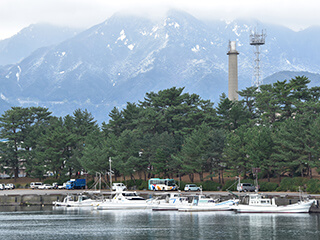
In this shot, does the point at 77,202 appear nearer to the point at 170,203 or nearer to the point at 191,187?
the point at 191,187

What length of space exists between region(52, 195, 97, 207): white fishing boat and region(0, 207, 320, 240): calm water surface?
1715 cm

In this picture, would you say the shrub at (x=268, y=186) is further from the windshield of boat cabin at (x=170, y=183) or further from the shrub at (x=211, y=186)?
the windshield of boat cabin at (x=170, y=183)

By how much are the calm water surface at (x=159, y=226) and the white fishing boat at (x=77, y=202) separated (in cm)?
1715

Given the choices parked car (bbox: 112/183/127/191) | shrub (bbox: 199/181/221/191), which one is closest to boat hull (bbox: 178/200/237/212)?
shrub (bbox: 199/181/221/191)

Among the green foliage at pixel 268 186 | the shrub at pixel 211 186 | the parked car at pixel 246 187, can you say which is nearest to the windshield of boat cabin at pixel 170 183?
the shrub at pixel 211 186

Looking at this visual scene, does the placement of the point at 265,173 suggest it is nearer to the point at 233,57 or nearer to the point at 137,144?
the point at 137,144

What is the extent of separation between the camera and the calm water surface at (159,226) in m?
62.3

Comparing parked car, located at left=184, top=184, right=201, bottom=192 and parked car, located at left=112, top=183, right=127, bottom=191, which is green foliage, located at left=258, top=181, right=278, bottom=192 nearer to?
parked car, located at left=184, top=184, right=201, bottom=192

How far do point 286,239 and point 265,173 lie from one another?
57.0m

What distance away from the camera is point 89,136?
5822 inches

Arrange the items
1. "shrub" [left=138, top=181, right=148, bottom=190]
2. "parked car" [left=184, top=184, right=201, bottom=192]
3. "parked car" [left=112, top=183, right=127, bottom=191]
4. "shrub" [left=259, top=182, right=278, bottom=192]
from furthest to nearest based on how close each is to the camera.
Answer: "shrub" [left=138, top=181, right=148, bottom=190], "parked car" [left=112, top=183, right=127, bottom=191], "parked car" [left=184, top=184, right=201, bottom=192], "shrub" [left=259, top=182, right=278, bottom=192]

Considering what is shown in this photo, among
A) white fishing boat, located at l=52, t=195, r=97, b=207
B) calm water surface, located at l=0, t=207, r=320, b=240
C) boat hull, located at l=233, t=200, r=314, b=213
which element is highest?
white fishing boat, located at l=52, t=195, r=97, b=207

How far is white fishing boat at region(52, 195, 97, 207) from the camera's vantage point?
112 meters

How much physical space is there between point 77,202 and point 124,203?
16204 millimetres
